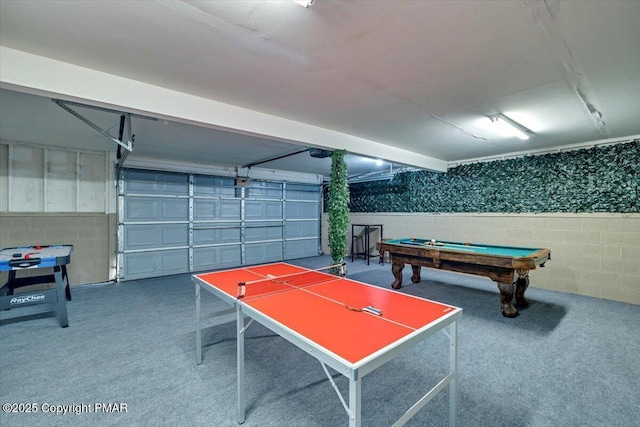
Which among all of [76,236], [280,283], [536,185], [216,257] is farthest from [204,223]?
[536,185]

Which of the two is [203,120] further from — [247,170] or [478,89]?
[247,170]

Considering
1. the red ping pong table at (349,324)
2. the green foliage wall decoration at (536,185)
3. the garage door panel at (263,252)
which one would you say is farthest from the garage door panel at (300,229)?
the red ping pong table at (349,324)

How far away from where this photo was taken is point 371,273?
6.30 m

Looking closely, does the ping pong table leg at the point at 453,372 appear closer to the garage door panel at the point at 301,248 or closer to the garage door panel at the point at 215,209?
the garage door panel at the point at 215,209

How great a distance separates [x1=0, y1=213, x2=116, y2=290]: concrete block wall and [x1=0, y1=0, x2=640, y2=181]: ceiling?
165cm

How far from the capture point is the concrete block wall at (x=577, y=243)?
4.32 metres

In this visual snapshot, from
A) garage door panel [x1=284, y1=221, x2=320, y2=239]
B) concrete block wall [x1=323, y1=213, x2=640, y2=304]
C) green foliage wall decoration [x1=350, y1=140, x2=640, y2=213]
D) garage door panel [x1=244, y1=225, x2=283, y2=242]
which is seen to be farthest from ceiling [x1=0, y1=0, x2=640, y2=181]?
garage door panel [x1=284, y1=221, x2=320, y2=239]

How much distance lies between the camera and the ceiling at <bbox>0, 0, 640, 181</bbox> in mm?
1720

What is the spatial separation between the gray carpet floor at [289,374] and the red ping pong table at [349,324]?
0.31 metres

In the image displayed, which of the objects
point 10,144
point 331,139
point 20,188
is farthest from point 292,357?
point 10,144

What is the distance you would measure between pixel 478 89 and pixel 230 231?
6.32 m

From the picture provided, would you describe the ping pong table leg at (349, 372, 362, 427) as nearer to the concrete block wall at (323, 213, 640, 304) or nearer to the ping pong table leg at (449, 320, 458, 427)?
the ping pong table leg at (449, 320, 458, 427)

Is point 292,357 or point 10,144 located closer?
point 292,357

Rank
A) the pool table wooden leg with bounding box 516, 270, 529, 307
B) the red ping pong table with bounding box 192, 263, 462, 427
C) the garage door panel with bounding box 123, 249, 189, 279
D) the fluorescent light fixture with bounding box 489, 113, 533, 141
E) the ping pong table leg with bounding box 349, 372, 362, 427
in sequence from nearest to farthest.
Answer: the ping pong table leg with bounding box 349, 372, 362, 427 → the red ping pong table with bounding box 192, 263, 462, 427 → the fluorescent light fixture with bounding box 489, 113, 533, 141 → the pool table wooden leg with bounding box 516, 270, 529, 307 → the garage door panel with bounding box 123, 249, 189, 279
